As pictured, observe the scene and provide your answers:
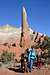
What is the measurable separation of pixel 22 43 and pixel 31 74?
29603 millimetres

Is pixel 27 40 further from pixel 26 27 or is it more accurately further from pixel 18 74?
pixel 18 74

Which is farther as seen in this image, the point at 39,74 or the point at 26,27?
the point at 26,27

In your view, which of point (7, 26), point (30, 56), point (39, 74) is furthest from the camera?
point (7, 26)

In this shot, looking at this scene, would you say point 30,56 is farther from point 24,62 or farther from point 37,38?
point 37,38

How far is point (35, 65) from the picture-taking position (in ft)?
62.8

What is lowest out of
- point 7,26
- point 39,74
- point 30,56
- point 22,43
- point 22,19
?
point 39,74

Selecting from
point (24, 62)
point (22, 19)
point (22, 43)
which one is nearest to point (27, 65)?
point (24, 62)

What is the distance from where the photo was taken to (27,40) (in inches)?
1759

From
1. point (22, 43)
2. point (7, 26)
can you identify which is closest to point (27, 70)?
point (22, 43)

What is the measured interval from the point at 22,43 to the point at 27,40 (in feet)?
3.48

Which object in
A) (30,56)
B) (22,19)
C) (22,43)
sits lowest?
(30,56)

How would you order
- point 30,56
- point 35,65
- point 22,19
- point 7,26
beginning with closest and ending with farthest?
1. point 30,56
2. point 35,65
3. point 22,19
4. point 7,26

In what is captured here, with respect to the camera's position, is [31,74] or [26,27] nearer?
[31,74]

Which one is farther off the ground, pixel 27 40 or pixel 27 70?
pixel 27 40
